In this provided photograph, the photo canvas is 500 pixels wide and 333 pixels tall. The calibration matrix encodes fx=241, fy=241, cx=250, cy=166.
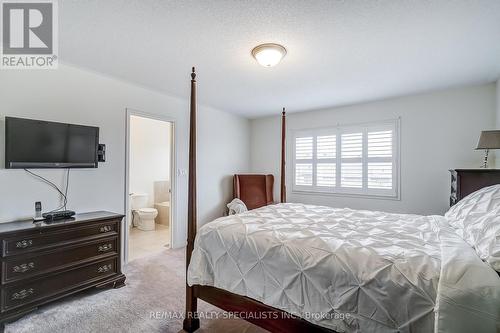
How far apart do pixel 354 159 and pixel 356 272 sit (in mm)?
3234

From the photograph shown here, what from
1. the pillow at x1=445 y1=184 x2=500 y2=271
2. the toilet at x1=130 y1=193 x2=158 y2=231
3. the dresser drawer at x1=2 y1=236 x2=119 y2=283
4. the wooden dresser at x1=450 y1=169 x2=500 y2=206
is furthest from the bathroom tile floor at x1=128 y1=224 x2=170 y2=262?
the wooden dresser at x1=450 y1=169 x2=500 y2=206

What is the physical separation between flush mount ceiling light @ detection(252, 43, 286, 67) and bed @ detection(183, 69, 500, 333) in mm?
878

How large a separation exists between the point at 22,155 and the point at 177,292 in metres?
1.99

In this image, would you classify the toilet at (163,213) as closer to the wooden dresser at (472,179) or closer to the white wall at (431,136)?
the white wall at (431,136)

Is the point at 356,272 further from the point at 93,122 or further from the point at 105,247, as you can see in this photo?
the point at 93,122

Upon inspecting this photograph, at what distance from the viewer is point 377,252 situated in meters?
1.35

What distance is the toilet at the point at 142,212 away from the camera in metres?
4.83

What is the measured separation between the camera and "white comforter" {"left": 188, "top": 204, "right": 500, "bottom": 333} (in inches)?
40.6

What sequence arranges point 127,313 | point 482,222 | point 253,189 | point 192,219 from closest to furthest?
point 482,222
point 192,219
point 127,313
point 253,189

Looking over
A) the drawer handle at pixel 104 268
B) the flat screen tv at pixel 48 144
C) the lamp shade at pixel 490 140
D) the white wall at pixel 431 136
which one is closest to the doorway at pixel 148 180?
the drawer handle at pixel 104 268

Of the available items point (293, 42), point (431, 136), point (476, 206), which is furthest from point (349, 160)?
point (293, 42)

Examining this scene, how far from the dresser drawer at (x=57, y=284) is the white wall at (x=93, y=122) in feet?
2.31

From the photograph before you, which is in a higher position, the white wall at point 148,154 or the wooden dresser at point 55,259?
the white wall at point 148,154

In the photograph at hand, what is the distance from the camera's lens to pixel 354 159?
4172 millimetres
